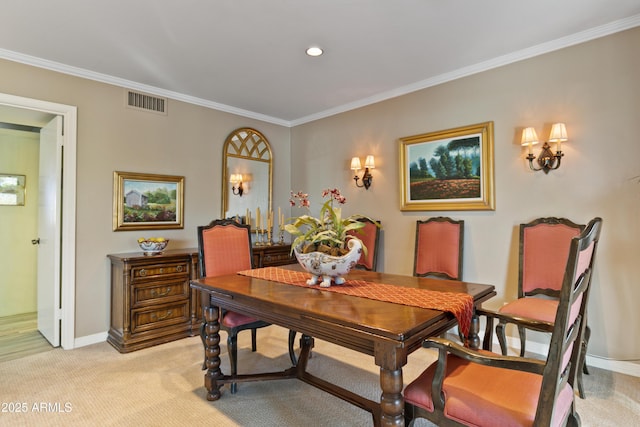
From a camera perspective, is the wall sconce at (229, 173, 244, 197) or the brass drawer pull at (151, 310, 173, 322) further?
the wall sconce at (229, 173, 244, 197)

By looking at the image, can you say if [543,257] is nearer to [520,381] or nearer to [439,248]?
[439,248]

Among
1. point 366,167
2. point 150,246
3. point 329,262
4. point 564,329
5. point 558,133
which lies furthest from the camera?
point 366,167

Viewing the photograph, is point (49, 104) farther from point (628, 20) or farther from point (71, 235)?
point (628, 20)

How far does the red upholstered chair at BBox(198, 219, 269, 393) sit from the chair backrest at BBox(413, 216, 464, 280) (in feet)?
5.81

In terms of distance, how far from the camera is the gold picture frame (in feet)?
11.7

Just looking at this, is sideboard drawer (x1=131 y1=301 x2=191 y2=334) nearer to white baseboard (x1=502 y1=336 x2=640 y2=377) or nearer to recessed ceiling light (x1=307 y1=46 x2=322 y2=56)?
recessed ceiling light (x1=307 y1=46 x2=322 y2=56)

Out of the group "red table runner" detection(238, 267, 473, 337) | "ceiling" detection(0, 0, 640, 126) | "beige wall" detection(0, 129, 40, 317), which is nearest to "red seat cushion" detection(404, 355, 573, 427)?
"red table runner" detection(238, 267, 473, 337)

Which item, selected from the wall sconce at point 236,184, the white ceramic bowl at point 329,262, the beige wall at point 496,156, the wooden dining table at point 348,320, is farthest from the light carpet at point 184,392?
the wall sconce at point 236,184

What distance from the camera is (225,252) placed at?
114 inches

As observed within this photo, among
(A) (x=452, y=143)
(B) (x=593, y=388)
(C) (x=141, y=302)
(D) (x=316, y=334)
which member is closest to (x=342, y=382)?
(D) (x=316, y=334)

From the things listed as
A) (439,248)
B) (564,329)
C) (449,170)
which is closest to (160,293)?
(439,248)

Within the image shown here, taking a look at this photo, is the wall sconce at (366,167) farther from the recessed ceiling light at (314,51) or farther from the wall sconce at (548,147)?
the wall sconce at (548,147)

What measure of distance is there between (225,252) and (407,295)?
1.67 metres

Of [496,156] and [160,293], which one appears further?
[160,293]
